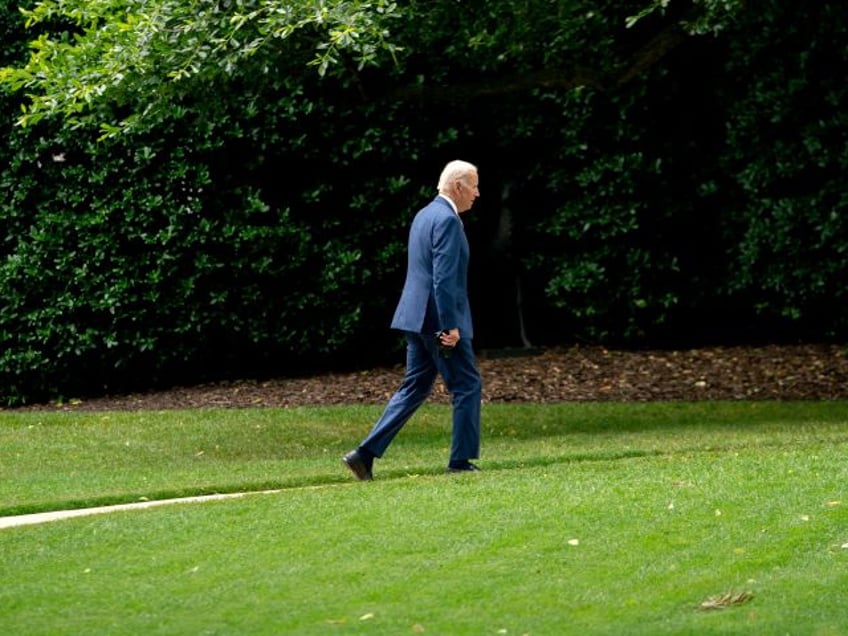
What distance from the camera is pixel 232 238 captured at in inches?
629

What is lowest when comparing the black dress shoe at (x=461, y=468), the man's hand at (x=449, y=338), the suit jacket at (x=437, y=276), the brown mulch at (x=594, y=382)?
the black dress shoe at (x=461, y=468)

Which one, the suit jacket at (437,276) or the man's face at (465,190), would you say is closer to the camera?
the suit jacket at (437,276)

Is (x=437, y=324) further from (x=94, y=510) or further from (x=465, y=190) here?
(x=94, y=510)

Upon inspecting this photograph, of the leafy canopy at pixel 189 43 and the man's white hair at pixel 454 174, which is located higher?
the leafy canopy at pixel 189 43

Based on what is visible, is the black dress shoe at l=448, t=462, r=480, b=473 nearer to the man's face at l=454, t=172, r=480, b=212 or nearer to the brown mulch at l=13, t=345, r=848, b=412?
the man's face at l=454, t=172, r=480, b=212

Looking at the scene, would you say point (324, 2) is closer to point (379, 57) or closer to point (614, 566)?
point (379, 57)

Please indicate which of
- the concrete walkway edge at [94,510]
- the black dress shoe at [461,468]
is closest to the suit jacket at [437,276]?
the black dress shoe at [461,468]

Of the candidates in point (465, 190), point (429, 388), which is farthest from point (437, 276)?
point (429, 388)

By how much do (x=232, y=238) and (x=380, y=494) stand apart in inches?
277

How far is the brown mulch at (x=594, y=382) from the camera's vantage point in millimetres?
15375

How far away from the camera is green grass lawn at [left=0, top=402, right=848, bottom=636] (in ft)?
22.3

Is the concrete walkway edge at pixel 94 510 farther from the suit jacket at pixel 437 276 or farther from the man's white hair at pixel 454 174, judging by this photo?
the man's white hair at pixel 454 174

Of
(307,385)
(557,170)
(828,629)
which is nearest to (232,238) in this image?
(307,385)

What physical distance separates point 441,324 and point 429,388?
535 millimetres
